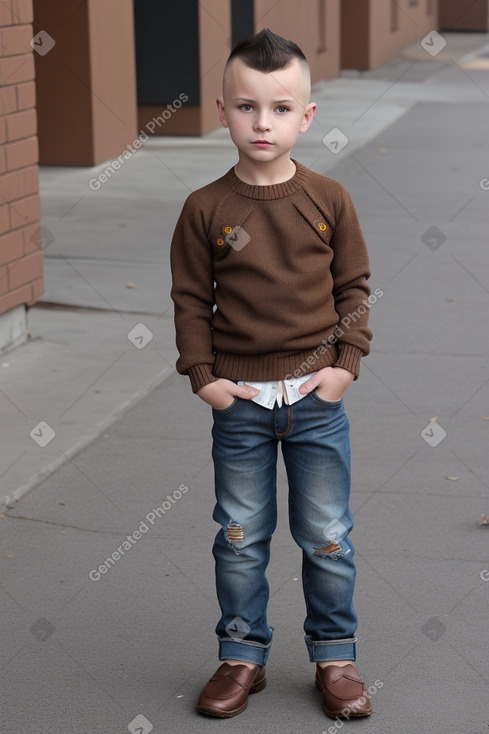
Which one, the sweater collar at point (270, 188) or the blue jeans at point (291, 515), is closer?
the sweater collar at point (270, 188)

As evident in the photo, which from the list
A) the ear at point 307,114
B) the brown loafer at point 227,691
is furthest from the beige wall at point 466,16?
the brown loafer at point 227,691

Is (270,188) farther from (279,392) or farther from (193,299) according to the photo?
(279,392)

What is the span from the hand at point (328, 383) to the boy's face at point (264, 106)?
1.79ft

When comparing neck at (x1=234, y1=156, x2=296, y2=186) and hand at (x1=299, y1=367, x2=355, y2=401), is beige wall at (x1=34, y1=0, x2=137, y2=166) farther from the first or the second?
hand at (x1=299, y1=367, x2=355, y2=401)

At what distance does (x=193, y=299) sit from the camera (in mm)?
3186

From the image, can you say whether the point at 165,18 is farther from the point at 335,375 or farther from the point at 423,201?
the point at 335,375

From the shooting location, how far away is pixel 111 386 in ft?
20.3

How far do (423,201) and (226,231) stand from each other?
8302 mm

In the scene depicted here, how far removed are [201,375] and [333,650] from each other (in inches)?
33.2

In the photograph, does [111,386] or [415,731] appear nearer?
[415,731]

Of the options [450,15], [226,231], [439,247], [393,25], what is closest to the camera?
[226,231]

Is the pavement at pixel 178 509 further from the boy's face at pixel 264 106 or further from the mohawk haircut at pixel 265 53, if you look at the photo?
the mohawk haircut at pixel 265 53

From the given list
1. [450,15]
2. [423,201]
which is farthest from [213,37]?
[450,15]

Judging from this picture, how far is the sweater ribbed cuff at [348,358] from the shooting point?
315 centimetres
